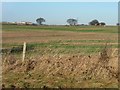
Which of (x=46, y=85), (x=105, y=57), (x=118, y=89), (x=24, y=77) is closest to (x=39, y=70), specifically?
(x=24, y=77)

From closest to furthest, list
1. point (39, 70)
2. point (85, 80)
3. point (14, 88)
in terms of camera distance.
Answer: point (14, 88) < point (85, 80) < point (39, 70)

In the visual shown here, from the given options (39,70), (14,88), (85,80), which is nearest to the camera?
(14,88)

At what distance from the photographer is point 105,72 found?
43.0ft

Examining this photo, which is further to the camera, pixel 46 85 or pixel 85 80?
pixel 85 80

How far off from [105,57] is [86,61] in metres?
0.84

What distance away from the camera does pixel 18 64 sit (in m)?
14.1

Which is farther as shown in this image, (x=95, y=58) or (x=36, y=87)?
(x=95, y=58)

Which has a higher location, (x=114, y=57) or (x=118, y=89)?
(x=114, y=57)

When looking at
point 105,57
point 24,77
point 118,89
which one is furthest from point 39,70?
point 118,89

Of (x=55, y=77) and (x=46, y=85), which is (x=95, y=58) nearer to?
(x=55, y=77)

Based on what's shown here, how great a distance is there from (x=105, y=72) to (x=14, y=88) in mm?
3854

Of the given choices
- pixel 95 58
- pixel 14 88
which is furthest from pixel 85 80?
pixel 14 88

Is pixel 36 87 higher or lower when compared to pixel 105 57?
lower

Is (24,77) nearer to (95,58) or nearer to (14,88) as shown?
(14,88)
